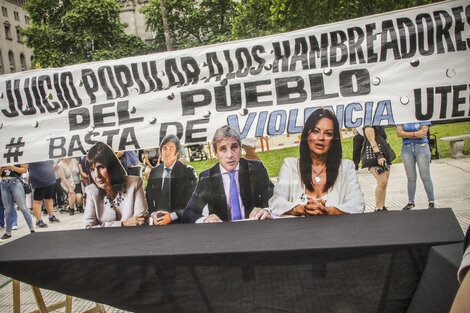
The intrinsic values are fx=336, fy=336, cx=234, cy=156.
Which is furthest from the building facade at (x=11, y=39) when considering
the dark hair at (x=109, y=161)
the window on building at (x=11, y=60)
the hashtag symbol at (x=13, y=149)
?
the dark hair at (x=109, y=161)

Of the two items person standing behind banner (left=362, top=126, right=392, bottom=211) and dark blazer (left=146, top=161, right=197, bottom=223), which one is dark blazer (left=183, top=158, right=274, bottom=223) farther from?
person standing behind banner (left=362, top=126, right=392, bottom=211)

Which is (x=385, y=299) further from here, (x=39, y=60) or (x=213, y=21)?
(x=213, y=21)

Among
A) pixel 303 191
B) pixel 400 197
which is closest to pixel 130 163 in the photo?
pixel 303 191

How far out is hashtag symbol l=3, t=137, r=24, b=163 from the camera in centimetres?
354

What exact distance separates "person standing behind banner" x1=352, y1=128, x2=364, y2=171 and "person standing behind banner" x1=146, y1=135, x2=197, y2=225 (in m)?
1.55

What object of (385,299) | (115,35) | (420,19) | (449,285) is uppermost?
(115,35)

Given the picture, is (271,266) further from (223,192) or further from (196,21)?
(196,21)

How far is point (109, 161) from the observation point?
11.2 feet

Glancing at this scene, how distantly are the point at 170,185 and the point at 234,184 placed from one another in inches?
26.5

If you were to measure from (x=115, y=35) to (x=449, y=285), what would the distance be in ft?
104

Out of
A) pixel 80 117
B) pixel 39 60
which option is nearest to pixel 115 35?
pixel 39 60

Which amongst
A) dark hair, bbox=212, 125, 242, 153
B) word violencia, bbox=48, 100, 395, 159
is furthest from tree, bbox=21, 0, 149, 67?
dark hair, bbox=212, 125, 242, 153

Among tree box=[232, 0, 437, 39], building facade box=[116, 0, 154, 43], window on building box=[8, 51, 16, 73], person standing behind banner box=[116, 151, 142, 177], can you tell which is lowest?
person standing behind banner box=[116, 151, 142, 177]

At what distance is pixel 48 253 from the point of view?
267cm
